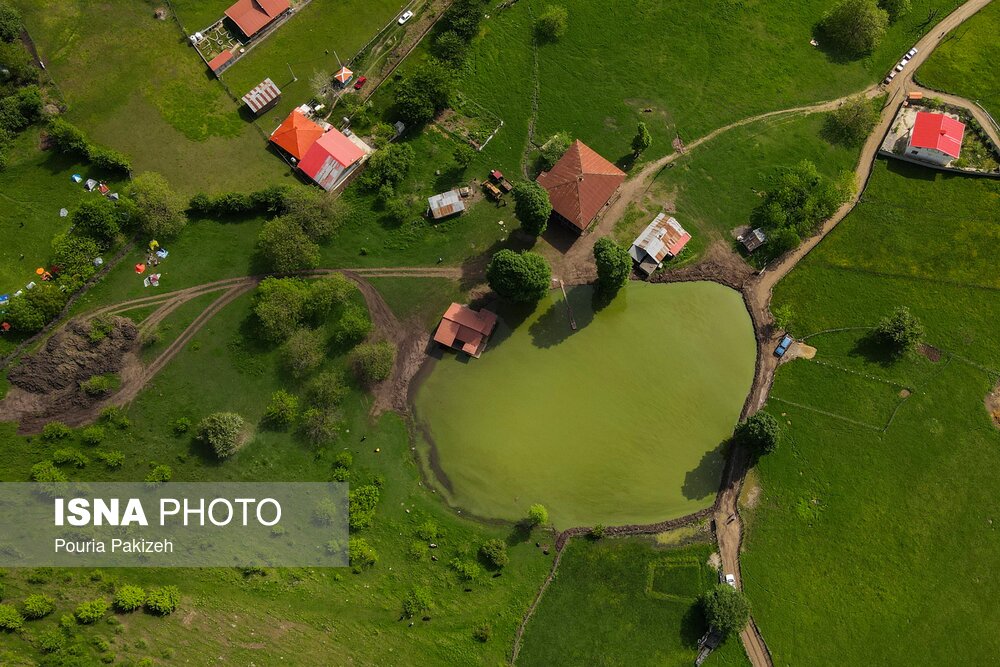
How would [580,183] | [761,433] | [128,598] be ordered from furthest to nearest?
[580,183] < [761,433] < [128,598]

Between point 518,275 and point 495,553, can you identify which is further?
point 518,275

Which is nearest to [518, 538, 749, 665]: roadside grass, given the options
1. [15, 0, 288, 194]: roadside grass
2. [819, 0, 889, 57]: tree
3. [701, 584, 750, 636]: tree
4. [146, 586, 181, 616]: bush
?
[701, 584, 750, 636]: tree

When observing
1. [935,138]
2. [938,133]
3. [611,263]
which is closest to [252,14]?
[611,263]

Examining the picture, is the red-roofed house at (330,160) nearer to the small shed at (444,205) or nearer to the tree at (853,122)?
the small shed at (444,205)

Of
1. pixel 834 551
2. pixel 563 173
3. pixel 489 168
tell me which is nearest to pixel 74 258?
pixel 489 168

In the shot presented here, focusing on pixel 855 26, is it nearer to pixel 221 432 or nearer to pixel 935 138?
pixel 935 138

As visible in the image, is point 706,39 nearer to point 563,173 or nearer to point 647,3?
point 647,3
